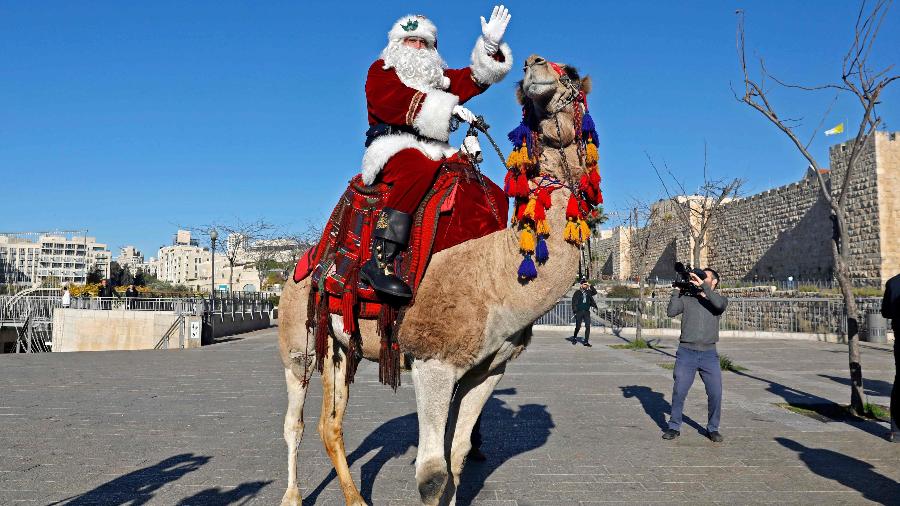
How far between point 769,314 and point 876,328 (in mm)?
3951

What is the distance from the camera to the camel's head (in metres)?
3.22

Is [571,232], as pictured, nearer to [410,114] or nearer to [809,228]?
[410,114]

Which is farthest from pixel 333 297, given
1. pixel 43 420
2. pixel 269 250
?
pixel 269 250

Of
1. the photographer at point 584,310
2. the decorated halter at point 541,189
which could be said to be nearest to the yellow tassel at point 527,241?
the decorated halter at point 541,189

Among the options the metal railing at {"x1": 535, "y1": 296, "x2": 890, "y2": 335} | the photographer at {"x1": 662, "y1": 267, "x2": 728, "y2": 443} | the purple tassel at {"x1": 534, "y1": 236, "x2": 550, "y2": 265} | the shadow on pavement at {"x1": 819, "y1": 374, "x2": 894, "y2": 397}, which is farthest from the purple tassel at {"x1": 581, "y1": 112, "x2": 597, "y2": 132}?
the metal railing at {"x1": 535, "y1": 296, "x2": 890, "y2": 335}

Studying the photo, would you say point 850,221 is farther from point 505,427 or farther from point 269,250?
point 269,250

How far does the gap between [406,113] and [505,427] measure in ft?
15.5

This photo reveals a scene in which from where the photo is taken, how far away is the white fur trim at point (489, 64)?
3.76m

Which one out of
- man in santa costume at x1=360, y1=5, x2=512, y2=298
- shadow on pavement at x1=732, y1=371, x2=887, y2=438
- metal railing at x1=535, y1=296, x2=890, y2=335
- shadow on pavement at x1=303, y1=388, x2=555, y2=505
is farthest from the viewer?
metal railing at x1=535, y1=296, x2=890, y2=335

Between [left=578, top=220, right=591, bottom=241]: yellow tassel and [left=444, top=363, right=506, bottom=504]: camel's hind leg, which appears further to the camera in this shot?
[left=444, top=363, right=506, bottom=504]: camel's hind leg

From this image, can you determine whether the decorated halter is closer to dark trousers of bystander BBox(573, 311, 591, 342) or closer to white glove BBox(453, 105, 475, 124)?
white glove BBox(453, 105, 475, 124)

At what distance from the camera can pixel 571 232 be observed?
10.8 ft

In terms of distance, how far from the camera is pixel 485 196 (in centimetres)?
397

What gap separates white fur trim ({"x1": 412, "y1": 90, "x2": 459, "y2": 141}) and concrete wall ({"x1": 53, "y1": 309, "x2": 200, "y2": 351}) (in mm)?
20468
